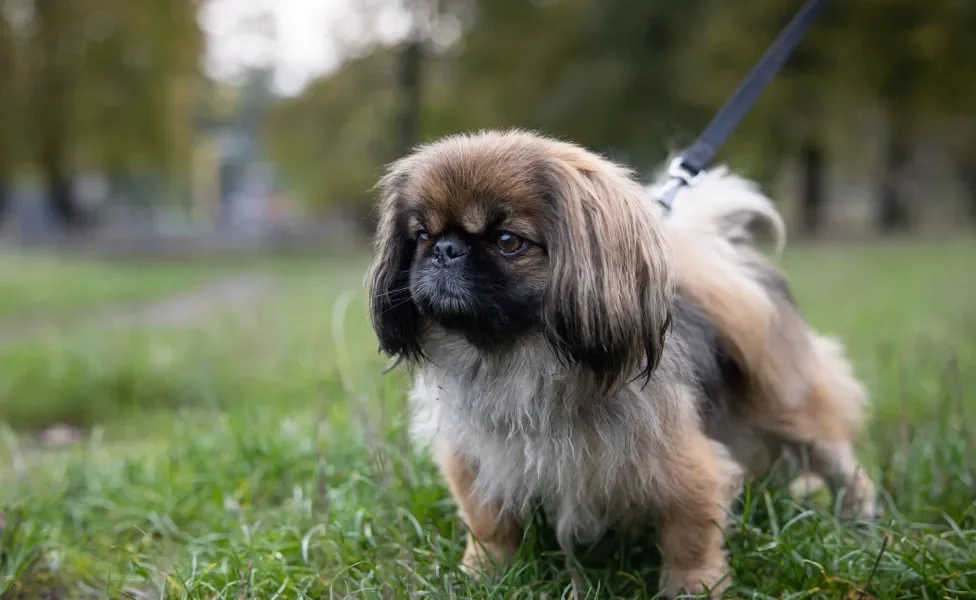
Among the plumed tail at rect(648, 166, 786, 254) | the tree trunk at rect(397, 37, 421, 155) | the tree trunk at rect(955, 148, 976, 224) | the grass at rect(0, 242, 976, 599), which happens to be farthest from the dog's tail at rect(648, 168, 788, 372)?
the tree trunk at rect(955, 148, 976, 224)

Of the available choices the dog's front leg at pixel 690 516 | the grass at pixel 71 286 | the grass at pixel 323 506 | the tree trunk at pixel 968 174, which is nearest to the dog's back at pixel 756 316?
the grass at pixel 323 506

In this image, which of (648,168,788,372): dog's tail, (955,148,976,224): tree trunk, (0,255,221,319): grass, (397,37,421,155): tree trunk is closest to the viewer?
(648,168,788,372): dog's tail

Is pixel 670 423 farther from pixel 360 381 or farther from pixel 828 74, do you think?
pixel 828 74

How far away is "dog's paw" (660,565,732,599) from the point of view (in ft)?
7.57

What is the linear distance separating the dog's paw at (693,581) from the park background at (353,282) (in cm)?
8

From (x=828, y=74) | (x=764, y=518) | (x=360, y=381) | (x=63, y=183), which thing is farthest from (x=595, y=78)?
(x=764, y=518)

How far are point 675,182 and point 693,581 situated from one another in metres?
1.37

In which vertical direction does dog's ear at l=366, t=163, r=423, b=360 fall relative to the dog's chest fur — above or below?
above

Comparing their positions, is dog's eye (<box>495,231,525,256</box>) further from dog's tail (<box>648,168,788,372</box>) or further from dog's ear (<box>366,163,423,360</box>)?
Answer: dog's tail (<box>648,168,788,372</box>)

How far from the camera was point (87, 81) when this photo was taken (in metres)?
20.6

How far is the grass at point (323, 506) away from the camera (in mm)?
2326

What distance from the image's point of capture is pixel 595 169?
2256 mm

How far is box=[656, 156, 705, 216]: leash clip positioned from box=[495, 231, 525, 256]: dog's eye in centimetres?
73

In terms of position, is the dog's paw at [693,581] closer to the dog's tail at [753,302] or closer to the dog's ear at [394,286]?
the dog's tail at [753,302]
